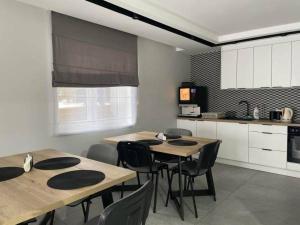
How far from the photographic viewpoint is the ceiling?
8.78 ft

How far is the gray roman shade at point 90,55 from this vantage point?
2.84m

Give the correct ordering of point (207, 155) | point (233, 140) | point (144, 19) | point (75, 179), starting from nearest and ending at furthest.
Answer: point (75, 179), point (207, 155), point (144, 19), point (233, 140)

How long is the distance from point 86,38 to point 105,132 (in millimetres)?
1389

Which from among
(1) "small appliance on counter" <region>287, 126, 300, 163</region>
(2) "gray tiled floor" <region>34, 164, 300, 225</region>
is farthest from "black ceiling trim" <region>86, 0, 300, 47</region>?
(2) "gray tiled floor" <region>34, 164, 300, 225</region>

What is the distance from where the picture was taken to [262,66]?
4059 millimetres

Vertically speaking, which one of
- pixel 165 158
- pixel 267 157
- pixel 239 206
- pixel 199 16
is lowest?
pixel 239 206

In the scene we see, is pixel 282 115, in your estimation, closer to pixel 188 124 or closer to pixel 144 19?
pixel 188 124

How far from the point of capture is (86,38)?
3.11m

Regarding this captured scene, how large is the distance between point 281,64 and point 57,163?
3804 millimetres

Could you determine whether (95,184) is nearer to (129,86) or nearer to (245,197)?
(245,197)

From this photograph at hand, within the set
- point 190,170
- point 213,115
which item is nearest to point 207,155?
point 190,170

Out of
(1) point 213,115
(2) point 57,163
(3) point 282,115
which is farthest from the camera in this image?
(1) point 213,115

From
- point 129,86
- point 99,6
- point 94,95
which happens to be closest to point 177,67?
point 129,86

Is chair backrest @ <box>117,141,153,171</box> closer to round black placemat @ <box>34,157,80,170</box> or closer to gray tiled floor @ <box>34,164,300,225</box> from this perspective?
gray tiled floor @ <box>34,164,300,225</box>
